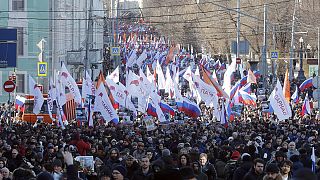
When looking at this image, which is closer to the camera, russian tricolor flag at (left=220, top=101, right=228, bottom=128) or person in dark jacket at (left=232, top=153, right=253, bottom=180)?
person in dark jacket at (left=232, top=153, right=253, bottom=180)

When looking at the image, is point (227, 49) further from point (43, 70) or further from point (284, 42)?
point (43, 70)

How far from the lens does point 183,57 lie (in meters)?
96.2

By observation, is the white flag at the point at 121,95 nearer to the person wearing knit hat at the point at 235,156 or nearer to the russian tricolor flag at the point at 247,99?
the russian tricolor flag at the point at 247,99

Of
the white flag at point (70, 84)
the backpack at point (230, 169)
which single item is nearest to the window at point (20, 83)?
the white flag at point (70, 84)

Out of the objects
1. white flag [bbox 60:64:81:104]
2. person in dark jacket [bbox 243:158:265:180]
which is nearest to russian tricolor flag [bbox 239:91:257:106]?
white flag [bbox 60:64:81:104]

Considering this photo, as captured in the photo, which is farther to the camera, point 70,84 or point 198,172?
point 70,84

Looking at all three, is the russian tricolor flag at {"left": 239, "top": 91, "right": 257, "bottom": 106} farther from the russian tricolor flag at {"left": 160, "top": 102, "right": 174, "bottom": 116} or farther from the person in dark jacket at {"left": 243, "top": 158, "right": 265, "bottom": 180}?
the person in dark jacket at {"left": 243, "top": 158, "right": 265, "bottom": 180}

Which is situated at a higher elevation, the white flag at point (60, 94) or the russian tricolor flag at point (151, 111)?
the white flag at point (60, 94)

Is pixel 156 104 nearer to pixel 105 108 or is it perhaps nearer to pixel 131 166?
pixel 105 108

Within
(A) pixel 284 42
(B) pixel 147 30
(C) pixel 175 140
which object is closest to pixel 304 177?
(C) pixel 175 140

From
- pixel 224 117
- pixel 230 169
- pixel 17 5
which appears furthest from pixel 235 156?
pixel 17 5

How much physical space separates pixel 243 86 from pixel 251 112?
293 cm

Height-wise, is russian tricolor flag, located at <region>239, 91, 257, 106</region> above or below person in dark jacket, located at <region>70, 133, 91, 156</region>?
above

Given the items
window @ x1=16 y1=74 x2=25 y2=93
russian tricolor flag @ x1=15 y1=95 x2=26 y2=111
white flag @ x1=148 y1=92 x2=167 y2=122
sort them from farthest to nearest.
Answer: window @ x1=16 y1=74 x2=25 y2=93 → russian tricolor flag @ x1=15 y1=95 x2=26 y2=111 → white flag @ x1=148 y1=92 x2=167 y2=122
